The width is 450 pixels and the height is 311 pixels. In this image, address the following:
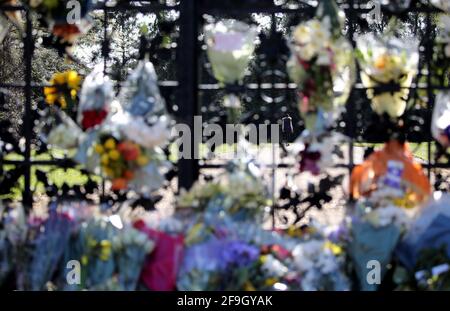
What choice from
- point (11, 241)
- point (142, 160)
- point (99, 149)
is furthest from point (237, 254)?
point (11, 241)

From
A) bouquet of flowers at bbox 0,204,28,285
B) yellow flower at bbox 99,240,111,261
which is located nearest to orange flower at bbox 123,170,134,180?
→ yellow flower at bbox 99,240,111,261

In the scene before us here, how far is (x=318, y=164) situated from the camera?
140 inches

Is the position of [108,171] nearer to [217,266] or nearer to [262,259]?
[217,266]

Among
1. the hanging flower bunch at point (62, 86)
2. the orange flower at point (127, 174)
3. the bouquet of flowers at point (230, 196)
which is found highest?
the hanging flower bunch at point (62, 86)

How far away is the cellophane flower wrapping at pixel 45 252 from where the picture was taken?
10.1 ft

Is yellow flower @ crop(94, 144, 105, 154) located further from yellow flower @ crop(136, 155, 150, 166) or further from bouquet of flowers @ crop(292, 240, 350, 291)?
bouquet of flowers @ crop(292, 240, 350, 291)

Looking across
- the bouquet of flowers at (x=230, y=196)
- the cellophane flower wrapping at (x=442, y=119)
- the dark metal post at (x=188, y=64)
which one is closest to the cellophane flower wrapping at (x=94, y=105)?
the dark metal post at (x=188, y=64)

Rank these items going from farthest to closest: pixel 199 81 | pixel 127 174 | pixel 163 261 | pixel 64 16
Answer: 1. pixel 64 16
2. pixel 199 81
3. pixel 127 174
4. pixel 163 261

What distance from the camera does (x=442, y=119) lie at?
3.79m

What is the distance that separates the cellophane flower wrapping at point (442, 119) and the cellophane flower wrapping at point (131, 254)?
190 centimetres

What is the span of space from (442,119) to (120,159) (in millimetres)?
1936

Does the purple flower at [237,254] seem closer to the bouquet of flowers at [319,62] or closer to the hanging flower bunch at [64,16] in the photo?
the bouquet of flowers at [319,62]

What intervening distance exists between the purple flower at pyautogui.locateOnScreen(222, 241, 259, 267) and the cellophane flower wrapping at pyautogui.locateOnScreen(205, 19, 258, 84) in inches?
43.3
